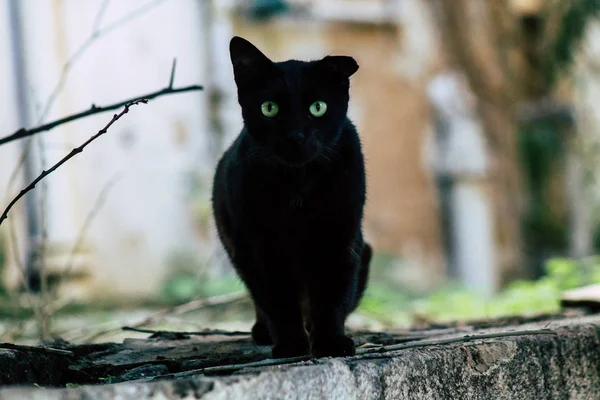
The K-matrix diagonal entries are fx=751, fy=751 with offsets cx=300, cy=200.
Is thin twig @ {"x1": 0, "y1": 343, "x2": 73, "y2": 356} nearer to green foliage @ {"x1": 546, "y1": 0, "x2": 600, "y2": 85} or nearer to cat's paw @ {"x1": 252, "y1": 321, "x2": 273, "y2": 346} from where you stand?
cat's paw @ {"x1": 252, "y1": 321, "x2": 273, "y2": 346}

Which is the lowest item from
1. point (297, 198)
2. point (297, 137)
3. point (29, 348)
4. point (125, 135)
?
point (29, 348)

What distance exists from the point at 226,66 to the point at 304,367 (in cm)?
706

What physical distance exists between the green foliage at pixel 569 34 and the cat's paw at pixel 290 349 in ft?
14.5

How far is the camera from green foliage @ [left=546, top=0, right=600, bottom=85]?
5742 millimetres

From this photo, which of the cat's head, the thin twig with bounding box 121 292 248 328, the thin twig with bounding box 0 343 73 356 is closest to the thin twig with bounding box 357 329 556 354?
the cat's head

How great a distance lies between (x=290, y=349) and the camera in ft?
6.94

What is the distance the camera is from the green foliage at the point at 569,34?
18.8 feet

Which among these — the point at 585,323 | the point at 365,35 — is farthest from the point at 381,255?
the point at 585,323

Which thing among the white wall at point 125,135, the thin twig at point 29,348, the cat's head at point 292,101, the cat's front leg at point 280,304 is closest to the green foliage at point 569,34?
the white wall at point 125,135

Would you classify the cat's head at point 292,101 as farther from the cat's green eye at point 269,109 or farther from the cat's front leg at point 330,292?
the cat's front leg at point 330,292

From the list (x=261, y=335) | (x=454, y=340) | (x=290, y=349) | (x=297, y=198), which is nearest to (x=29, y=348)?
(x=290, y=349)

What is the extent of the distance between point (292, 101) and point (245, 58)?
218mm

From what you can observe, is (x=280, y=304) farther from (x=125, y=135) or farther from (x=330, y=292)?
(x=125, y=135)

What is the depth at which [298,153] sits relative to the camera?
2059 millimetres
